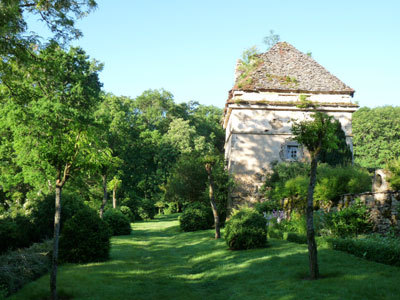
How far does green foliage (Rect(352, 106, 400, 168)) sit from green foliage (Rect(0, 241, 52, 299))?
5184cm

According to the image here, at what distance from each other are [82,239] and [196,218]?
487 inches

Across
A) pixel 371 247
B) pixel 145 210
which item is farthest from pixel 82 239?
pixel 145 210

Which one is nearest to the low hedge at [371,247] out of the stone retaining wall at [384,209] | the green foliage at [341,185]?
the stone retaining wall at [384,209]

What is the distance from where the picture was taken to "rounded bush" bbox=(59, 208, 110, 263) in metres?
12.9

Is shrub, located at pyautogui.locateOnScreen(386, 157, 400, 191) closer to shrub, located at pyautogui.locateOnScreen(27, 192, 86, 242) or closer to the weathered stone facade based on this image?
the weathered stone facade

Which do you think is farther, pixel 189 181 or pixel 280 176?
pixel 189 181

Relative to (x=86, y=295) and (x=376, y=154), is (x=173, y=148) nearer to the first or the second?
(x=376, y=154)

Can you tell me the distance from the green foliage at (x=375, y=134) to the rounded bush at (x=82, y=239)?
49.7 metres

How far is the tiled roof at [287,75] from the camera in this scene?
91.6ft

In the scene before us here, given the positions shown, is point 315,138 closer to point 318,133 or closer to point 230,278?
point 318,133

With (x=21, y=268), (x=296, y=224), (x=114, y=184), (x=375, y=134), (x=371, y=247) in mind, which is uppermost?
(x=375, y=134)

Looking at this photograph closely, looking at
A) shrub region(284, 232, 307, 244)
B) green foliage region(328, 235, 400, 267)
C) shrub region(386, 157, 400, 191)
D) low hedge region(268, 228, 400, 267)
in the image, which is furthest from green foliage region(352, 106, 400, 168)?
green foliage region(328, 235, 400, 267)

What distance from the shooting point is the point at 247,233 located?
580 inches

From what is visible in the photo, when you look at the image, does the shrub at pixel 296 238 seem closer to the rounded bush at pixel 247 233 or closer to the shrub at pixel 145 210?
the rounded bush at pixel 247 233
